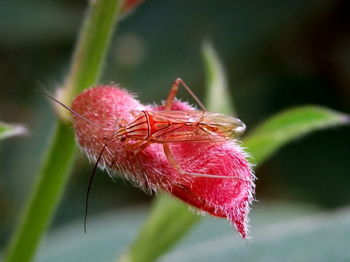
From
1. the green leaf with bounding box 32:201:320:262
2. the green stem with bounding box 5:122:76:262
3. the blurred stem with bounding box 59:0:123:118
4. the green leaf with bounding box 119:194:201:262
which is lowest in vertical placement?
the green leaf with bounding box 32:201:320:262

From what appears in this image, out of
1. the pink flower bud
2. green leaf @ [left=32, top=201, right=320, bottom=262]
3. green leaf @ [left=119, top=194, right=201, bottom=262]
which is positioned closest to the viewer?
the pink flower bud

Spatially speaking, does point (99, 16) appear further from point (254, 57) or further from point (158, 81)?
point (254, 57)

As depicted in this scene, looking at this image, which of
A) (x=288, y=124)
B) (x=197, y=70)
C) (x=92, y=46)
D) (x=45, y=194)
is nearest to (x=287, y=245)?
(x=288, y=124)

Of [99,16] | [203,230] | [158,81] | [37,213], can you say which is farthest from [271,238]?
[158,81]

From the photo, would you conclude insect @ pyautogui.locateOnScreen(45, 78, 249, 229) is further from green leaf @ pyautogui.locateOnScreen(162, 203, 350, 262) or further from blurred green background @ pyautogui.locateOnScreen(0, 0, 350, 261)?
blurred green background @ pyautogui.locateOnScreen(0, 0, 350, 261)

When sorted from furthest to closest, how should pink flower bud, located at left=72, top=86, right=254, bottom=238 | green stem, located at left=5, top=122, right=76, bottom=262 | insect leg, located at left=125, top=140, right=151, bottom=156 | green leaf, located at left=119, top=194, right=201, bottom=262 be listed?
green leaf, located at left=119, top=194, right=201, bottom=262 → green stem, located at left=5, top=122, right=76, bottom=262 → insect leg, located at left=125, top=140, right=151, bottom=156 → pink flower bud, located at left=72, top=86, right=254, bottom=238

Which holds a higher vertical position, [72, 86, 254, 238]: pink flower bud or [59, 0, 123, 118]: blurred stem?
[59, 0, 123, 118]: blurred stem

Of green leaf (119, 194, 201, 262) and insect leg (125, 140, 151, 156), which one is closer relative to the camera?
insect leg (125, 140, 151, 156)

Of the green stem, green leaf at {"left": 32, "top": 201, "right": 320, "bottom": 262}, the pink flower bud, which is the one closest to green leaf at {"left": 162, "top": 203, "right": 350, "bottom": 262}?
green leaf at {"left": 32, "top": 201, "right": 320, "bottom": 262}

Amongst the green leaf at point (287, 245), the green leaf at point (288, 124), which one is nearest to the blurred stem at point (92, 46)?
the green leaf at point (288, 124)
